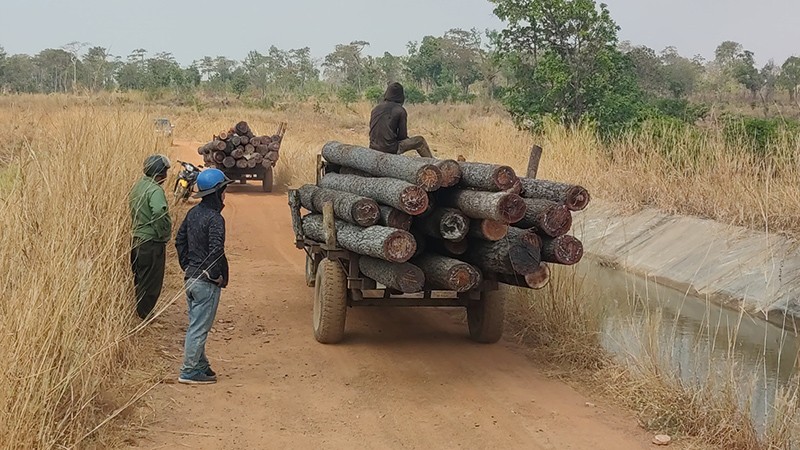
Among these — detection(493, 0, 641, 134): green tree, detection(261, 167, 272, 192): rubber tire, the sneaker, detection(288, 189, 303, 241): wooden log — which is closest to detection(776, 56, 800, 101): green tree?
detection(493, 0, 641, 134): green tree

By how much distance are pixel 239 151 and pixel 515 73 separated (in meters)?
7.75

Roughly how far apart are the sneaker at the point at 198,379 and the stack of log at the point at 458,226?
5.39 feet

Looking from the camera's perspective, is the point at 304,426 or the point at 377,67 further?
the point at 377,67

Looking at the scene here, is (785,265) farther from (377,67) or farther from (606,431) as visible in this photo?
(377,67)

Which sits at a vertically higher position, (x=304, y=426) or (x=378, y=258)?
(x=378, y=258)

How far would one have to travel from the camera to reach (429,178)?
6766 mm

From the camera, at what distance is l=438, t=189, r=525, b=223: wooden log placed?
6332 mm

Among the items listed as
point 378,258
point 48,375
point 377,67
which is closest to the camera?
point 48,375

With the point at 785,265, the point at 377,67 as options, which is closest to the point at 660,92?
the point at 377,67

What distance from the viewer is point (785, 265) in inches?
448

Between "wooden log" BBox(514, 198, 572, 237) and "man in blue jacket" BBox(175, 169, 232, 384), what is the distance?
2.57m

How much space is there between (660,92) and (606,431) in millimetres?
38816

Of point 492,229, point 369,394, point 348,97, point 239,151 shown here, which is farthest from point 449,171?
point 348,97

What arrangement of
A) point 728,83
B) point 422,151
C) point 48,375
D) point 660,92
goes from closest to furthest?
point 48,375, point 422,151, point 660,92, point 728,83
